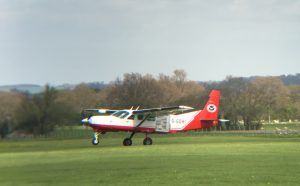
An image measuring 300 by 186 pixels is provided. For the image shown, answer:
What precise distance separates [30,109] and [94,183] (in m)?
30.1

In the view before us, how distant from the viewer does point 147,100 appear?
282 ft

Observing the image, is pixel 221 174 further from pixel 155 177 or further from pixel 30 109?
pixel 30 109

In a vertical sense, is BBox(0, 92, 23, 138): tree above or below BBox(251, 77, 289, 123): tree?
below

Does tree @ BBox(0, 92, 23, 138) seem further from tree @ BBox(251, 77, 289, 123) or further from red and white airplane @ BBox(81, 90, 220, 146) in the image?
tree @ BBox(251, 77, 289, 123)

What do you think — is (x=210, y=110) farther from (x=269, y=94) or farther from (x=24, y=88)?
(x=269, y=94)

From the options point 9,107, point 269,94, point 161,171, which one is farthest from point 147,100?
point 161,171

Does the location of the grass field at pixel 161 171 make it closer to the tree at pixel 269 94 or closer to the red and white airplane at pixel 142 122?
the red and white airplane at pixel 142 122

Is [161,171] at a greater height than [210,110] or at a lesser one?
lesser

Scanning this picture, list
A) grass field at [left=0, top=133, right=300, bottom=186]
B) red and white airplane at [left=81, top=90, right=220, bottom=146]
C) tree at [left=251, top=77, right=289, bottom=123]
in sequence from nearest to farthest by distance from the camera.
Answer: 1. grass field at [left=0, top=133, right=300, bottom=186]
2. red and white airplane at [left=81, top=90, right=220, bottom=146]
3. tree at [left=251, top=77, right=289, bottom=123]

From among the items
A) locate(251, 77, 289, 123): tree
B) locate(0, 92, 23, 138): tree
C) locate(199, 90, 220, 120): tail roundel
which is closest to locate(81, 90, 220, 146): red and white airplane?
locate(199, 90, 220, 120): tail roundel

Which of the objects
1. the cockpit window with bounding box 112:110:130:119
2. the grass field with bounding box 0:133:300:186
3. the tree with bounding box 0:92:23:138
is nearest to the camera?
the grass field with bounding box 0:133:300:186

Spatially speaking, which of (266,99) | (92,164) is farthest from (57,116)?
(266,99)

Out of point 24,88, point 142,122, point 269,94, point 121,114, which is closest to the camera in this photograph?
point 121,114

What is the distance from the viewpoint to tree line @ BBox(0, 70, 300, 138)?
45656mm
